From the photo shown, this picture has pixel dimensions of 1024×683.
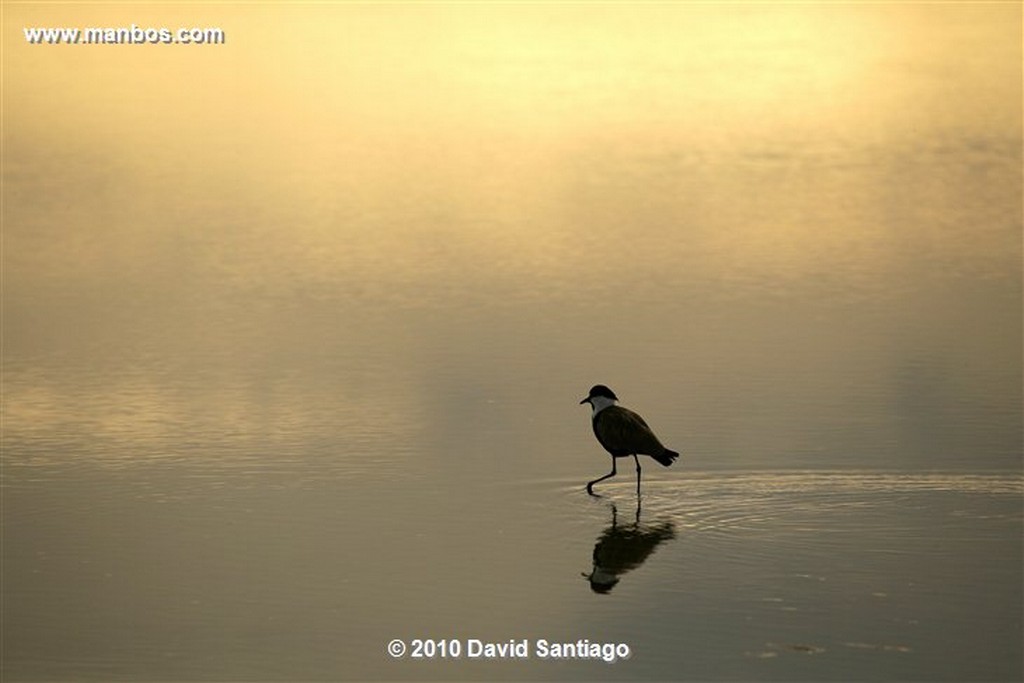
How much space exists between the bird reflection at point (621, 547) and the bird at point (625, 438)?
23.8 inches

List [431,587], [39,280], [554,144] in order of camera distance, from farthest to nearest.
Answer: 1. [554,144]
2. [39,280]
3. [431,587]

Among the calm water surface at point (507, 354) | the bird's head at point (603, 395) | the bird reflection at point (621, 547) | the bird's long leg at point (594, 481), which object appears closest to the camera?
the calm water surface at point (507, 354)

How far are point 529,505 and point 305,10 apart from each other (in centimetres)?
2425

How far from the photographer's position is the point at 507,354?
52.2 feet

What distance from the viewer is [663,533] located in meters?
11.5

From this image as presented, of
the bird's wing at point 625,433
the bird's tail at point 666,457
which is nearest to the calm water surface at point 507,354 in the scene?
the bird's tail at point 666,457

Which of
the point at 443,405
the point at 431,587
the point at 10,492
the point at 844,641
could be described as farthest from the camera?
the point at 443,405

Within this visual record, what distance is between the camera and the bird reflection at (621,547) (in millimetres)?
10766

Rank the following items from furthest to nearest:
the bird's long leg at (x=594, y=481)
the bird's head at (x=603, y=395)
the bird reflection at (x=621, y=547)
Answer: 1. the bird's head at (x=603, y=395)
2. the bird's long leg at (x=594, y=481)
3. the bird reflection at (x=621, y=547)

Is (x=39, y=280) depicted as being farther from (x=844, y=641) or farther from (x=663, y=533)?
(x=844, y=641)

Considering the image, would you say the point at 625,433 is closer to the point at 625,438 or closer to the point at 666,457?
the point at 625,438

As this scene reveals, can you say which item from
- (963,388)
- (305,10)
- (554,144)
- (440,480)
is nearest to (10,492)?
(440,480)

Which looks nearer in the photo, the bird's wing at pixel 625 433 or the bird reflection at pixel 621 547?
the bird reflection at pixel 621 547

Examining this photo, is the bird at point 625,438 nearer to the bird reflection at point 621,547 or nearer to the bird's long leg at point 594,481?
the bird's long leg at point 594,481
